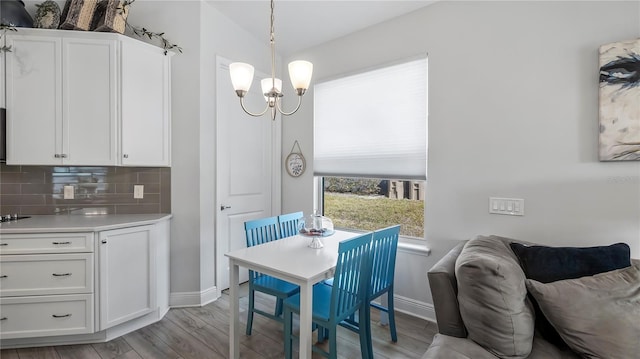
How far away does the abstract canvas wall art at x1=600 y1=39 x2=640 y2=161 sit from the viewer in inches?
Result: 72.1

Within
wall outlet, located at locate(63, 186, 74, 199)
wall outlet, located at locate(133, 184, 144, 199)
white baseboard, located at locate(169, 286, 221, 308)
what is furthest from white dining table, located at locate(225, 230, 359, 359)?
wall outlet, located at locate(63, 186, 74, 199)

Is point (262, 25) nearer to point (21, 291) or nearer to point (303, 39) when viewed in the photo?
point (303, 39)

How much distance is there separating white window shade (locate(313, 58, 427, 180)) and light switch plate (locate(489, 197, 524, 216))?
58 centimetres

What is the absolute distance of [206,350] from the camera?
2.27 m

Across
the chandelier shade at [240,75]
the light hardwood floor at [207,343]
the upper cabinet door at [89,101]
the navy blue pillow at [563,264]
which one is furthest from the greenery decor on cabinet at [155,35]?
the navy blue pillow at [563,264]

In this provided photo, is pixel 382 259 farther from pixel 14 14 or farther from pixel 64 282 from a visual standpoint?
pixel 14 14

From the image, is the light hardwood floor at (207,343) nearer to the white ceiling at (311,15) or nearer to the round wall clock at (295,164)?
the round wall clock at (295,164)

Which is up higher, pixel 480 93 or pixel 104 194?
pixel 480 93

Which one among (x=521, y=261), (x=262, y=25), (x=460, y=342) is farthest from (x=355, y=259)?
(x=262, y=25)

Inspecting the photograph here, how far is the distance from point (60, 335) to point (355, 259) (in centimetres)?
224

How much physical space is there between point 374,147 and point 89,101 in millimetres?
2452

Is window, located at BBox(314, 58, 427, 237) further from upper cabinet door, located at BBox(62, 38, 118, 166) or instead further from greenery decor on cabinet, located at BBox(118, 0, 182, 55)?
upper cabinet door, located at BBox(62, 38, 118, 166)

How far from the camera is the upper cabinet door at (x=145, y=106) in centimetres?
260

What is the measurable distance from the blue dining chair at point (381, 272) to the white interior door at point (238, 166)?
1.42m
